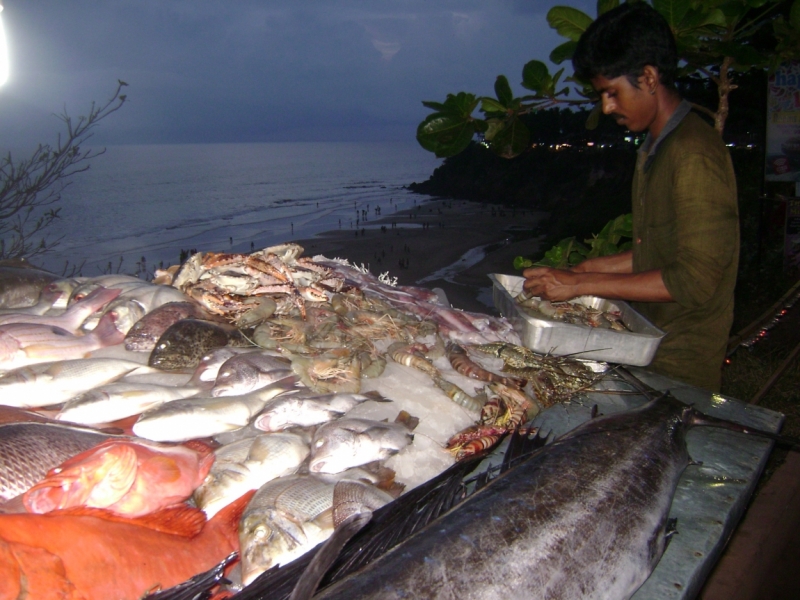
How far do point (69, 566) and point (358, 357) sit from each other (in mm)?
1637

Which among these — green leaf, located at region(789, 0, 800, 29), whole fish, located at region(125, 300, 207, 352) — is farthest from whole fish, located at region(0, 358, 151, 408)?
green leaf, located at region(789, 0, 800, 29)

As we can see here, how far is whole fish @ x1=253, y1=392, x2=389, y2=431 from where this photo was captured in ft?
7.27

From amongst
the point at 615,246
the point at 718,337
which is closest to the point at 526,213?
the point at 615,246

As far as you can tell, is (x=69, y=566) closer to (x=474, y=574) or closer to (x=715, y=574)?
(x=474, y=574)

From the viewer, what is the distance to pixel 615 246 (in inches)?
225

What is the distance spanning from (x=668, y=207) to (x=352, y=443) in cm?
218

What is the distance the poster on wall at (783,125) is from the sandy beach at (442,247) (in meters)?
7.23

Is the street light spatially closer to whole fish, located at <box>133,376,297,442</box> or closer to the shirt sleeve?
whole fish, located at <box>133,376,297,442</box>

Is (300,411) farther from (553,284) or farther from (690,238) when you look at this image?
A: (690,238)

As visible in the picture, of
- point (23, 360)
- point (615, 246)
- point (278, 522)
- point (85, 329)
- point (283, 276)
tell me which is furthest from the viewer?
point (615, 246)

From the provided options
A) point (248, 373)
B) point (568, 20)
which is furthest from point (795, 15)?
point (248, 373)

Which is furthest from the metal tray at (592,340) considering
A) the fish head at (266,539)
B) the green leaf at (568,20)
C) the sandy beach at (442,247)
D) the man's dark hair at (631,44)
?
the sandy beach at (442,247)

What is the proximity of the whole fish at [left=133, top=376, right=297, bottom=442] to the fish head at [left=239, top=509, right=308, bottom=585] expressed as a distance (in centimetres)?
53

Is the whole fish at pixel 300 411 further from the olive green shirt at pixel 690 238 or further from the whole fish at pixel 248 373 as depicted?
the olive green shirt at pixel 690 238
